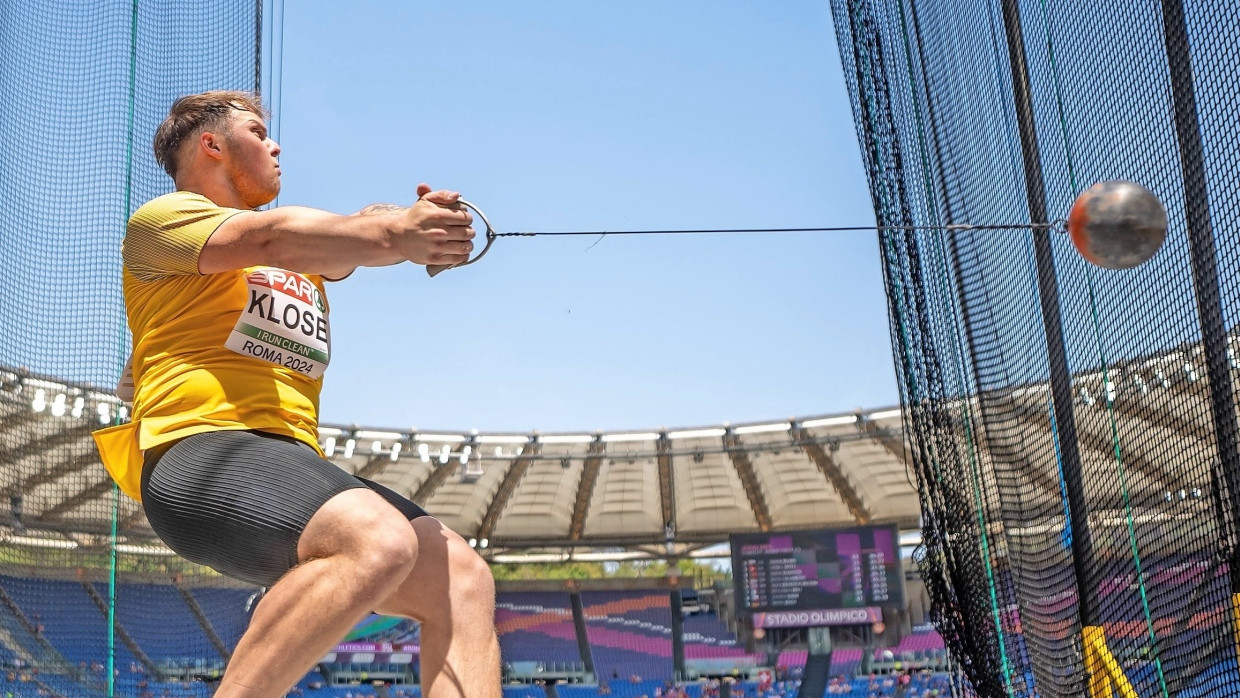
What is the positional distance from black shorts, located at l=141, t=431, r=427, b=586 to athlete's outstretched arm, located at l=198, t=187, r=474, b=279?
0.28m

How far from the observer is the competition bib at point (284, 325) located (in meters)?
1.79

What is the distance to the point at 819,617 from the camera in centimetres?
2025

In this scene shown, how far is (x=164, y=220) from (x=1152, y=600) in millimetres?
2680

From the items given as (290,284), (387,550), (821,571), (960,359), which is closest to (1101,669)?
(960,359)

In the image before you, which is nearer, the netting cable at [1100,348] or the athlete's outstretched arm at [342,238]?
the athlete's outstretched arm at [342,238]

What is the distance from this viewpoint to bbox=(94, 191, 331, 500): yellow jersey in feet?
5.57

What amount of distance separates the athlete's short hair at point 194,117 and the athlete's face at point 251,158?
23mm

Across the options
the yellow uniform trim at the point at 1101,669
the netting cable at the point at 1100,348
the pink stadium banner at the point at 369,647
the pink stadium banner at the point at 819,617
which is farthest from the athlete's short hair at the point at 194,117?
the pink stadium banner at the point at 369,647

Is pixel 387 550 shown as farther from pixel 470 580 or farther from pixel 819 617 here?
pixel 819 617

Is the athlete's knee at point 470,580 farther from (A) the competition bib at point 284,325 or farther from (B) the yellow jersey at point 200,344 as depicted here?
(A) the competition bib at point 284,325

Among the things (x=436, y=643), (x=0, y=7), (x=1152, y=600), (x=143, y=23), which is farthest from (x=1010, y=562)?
(x=0, y=7)

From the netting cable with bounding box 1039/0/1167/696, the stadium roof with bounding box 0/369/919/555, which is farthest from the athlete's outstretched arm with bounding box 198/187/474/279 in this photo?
the stadium roof with bounding box 0/369/919/555

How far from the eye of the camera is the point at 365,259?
5.23 feet

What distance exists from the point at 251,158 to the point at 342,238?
535mm
